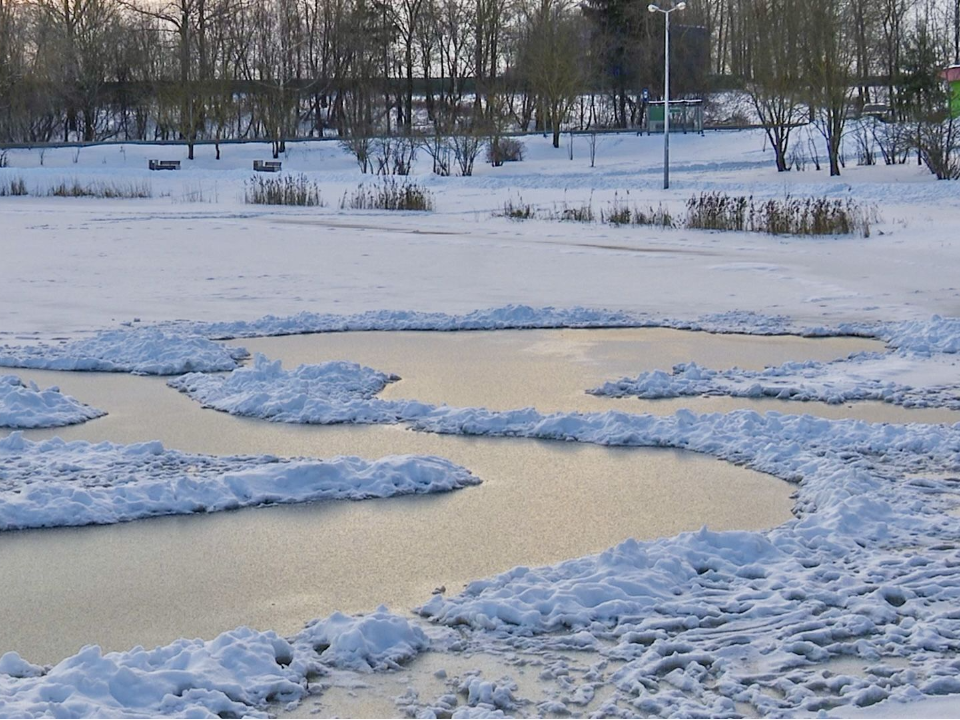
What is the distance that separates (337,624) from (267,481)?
2592 millimetres

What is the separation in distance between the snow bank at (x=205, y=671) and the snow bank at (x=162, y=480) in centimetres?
224

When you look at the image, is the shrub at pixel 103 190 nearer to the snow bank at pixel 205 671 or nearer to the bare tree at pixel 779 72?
the bare tree at pixel 779 72

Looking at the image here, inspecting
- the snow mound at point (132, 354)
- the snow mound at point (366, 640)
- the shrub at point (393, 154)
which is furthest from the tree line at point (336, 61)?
the snow mound at point (366, 640)

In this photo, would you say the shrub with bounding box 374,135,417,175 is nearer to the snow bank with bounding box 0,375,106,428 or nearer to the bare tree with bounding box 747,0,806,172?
the bare tree with bounding box 747,0,806,172

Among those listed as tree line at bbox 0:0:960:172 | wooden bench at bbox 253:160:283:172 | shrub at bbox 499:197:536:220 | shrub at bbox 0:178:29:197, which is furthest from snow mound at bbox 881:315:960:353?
tree line at bbox 0:0:960:172

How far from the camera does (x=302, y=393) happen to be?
10500mm

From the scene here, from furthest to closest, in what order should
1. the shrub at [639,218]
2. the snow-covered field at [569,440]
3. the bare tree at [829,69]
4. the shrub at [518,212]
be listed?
the bare tree at [829,69] → the shrub at [518,212] → the shrub at [639,218] → the snow-covered field at [569,440]

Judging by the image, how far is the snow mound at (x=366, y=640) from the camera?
18.0ft

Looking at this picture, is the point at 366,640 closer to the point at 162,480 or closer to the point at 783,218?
the point at 162,480

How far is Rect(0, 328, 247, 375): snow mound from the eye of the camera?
1212 centimetres

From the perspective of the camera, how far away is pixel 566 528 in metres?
7.39

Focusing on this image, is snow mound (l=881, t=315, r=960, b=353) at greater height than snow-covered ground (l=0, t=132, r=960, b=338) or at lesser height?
lesser

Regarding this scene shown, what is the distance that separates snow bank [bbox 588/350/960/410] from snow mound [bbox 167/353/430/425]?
6.18 feet

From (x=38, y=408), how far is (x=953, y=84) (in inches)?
1731
